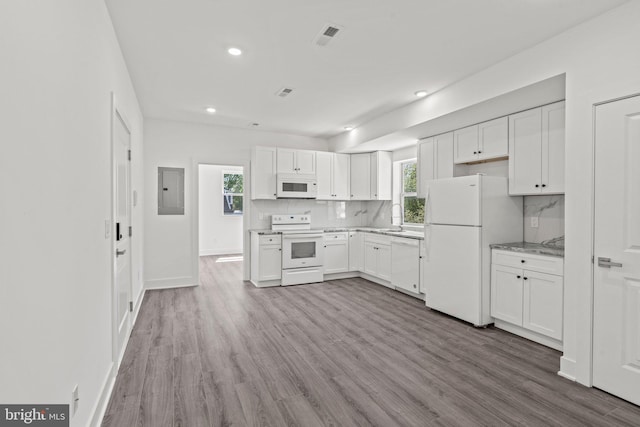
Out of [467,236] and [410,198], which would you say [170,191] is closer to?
[410,198]

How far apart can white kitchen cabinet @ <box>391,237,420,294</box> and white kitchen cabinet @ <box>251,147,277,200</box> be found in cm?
224

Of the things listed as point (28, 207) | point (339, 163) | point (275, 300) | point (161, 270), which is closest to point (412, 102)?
point (339, 163)

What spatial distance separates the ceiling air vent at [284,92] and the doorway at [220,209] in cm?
519

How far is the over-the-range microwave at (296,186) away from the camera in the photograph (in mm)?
5520

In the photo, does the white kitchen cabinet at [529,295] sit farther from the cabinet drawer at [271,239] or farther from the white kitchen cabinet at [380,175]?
the cabinet drawer at [271,239]

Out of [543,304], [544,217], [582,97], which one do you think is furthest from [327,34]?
[543,304]

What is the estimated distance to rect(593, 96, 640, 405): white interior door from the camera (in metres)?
2.14

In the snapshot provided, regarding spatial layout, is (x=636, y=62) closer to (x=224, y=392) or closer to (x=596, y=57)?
(x=596, y=57)

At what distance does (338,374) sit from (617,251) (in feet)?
7.10

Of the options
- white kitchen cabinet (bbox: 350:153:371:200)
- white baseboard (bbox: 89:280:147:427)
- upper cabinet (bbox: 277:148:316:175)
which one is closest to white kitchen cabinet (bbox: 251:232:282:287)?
upper cabinet (bbox: 277:148:316:175)

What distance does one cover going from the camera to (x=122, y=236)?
3.00 metres

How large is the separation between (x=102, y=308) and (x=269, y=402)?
4.16 ft

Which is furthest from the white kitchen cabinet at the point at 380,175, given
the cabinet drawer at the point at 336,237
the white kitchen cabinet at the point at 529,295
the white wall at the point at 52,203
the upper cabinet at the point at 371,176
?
the white wall at the point at 52,203

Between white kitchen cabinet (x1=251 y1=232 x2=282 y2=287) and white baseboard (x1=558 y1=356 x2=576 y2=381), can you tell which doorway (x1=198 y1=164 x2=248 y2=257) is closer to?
white kitchen cabinet (x1=251 y1=232 x2=282 y2=287)
